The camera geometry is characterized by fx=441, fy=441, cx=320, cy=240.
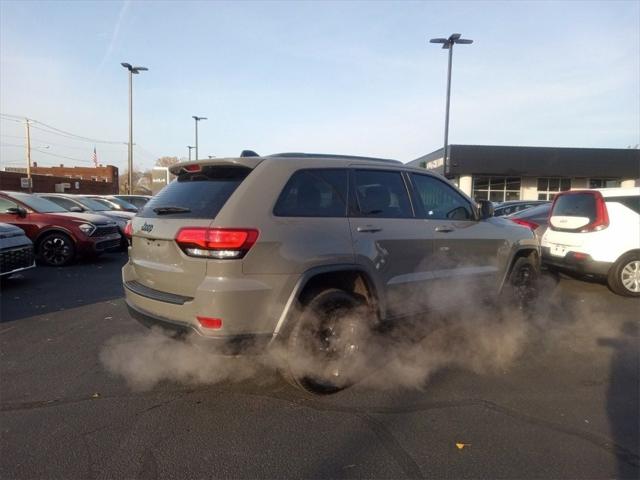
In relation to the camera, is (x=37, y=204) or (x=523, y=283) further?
(x=37, y=204)

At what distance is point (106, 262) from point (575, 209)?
9292 mm

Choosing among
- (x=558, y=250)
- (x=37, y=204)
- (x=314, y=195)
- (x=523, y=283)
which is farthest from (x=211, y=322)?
(x=37, y=204)

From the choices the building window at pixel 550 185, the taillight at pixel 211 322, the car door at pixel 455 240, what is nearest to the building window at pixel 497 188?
the building window at pixel 550 185

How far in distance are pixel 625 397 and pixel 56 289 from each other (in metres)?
7.21

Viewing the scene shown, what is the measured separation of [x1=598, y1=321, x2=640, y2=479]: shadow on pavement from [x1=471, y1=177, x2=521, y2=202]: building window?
86.7ft

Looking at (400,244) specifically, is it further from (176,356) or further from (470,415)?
(176,356)

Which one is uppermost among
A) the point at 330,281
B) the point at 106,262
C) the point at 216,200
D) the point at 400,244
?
the point at 216,200

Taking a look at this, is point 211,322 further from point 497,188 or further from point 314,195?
point 497,188

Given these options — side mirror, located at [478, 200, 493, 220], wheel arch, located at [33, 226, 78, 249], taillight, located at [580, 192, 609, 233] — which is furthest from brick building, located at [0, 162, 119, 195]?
taillight, located at [580, 192, 609, 233]

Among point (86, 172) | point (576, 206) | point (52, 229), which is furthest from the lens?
point (86, 172)

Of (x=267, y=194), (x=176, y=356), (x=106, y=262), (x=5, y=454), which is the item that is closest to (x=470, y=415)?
(x=267, y=194)

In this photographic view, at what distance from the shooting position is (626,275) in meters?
6.48

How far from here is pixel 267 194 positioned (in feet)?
10.2

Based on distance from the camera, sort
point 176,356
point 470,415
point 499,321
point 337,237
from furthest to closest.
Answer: point 499,321 → point 176,356 → point 337,237 → point 470,415
